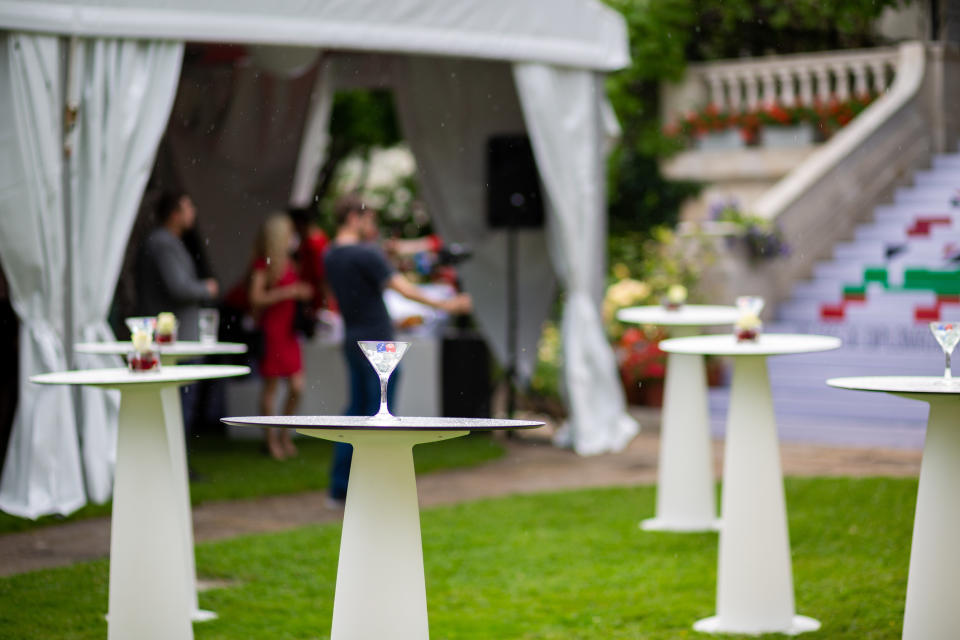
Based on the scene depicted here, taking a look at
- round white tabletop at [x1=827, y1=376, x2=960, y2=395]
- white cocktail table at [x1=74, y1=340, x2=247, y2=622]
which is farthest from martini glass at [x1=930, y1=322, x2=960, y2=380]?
white cocktail table at [x1=74, y1=340, x2=247, y2=622]

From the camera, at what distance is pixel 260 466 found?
27.9 ft

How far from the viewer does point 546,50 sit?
8.70 m

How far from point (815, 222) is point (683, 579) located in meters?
6.43

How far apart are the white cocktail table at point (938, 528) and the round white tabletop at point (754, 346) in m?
0.67

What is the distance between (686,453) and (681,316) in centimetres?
73

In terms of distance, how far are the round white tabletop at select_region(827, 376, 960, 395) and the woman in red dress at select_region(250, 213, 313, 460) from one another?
523cm

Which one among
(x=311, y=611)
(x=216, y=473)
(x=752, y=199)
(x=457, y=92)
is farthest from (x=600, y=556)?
(x=752, y=199)

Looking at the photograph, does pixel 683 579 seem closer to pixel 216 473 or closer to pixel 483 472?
pixel 483 472

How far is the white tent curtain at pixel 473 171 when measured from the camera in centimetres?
992

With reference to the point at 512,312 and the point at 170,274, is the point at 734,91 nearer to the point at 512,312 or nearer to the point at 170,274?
the point at 512,312

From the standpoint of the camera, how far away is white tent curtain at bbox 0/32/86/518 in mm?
6766

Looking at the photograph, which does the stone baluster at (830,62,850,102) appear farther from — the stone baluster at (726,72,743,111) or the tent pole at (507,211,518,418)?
the tent pole at (507,211,518,418)

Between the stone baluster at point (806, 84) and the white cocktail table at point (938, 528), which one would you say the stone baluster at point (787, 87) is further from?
the white cocktail table at point (938, 528)

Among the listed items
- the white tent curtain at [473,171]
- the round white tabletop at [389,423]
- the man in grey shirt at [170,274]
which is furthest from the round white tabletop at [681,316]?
the round white tabletop at [389,423]
